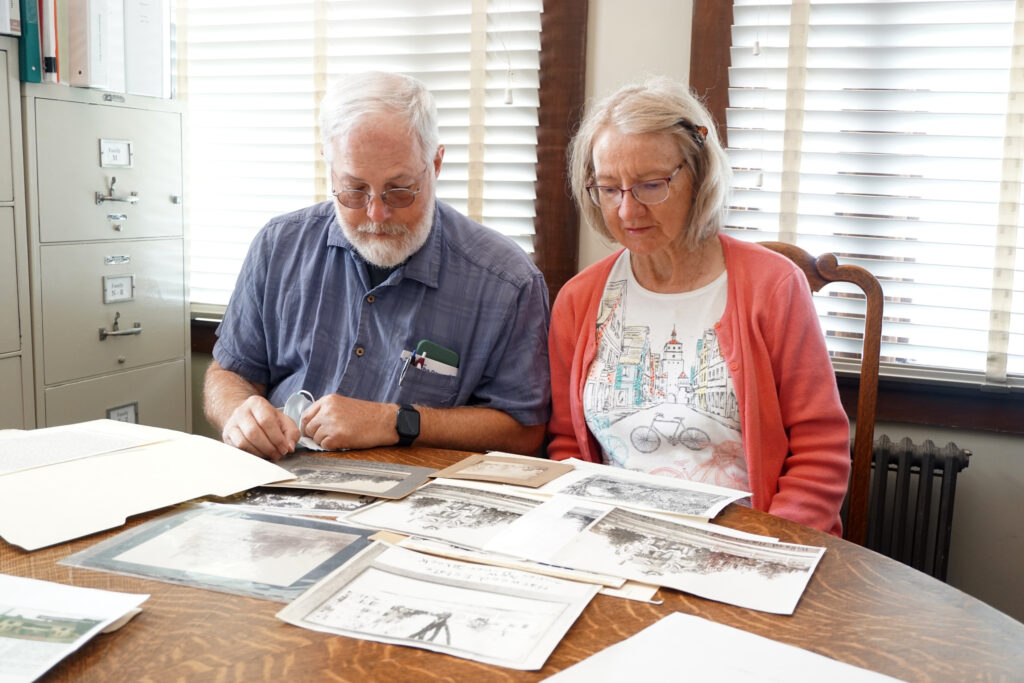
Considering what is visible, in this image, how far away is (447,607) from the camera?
34.2 inches

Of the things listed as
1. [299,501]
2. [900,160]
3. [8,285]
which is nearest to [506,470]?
[299,501]

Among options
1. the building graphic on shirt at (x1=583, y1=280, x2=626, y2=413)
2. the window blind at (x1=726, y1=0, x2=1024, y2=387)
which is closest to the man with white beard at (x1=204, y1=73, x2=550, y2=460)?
the building graphic on shirt at (x1=583, y1=280, x2=626, y2=413)

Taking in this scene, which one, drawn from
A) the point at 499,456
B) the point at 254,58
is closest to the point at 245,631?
the point at 499,456

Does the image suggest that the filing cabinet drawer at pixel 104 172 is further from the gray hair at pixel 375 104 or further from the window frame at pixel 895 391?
the window frame at pixel 895 391

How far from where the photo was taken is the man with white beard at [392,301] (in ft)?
5.45

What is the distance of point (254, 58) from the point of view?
2.77 m

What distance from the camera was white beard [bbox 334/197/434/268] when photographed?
5.59ft

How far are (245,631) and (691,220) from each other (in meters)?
1.11

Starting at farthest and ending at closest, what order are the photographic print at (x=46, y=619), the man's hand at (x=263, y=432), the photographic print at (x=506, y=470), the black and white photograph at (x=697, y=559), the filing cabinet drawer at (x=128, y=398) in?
1. the filing cabinet drawer at (x=128, y=398)
2. the man's hand at (x=263, y=432)
3. the photographic print at (x=506, y=470)
4. the black and white photograph at (x=697, y=559)
5. the photographic print at (x=46, y=619)

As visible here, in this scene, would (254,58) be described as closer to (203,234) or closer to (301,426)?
(203,234)

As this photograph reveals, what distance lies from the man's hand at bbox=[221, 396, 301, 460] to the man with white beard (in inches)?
7.1

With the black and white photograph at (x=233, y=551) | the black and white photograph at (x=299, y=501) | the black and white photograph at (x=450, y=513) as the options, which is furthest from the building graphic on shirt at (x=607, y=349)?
the black and white photograph at (x=233, y=551)

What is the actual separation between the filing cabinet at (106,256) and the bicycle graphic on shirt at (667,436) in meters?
1.64

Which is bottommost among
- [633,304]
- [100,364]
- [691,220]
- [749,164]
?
[100,364]
